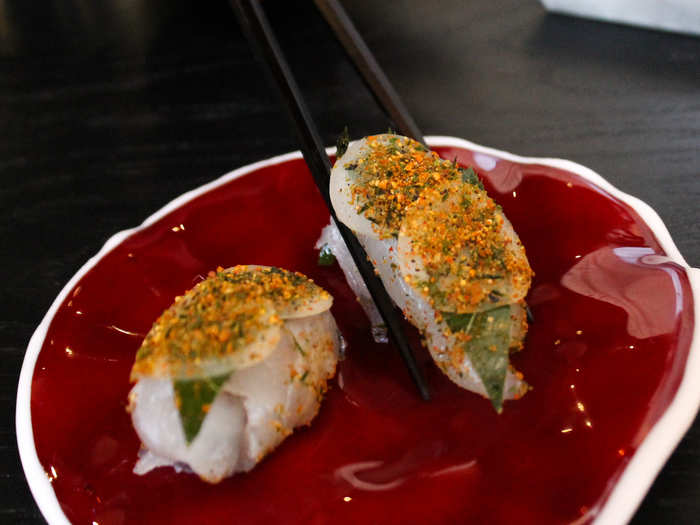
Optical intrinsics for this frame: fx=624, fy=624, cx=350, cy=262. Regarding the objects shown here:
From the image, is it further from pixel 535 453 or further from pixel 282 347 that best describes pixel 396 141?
pixel 535 453

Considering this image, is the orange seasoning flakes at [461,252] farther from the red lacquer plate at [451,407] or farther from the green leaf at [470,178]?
the red lacquer plate at [451,407]

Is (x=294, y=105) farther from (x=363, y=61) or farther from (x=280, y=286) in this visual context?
(x=280, y=286)

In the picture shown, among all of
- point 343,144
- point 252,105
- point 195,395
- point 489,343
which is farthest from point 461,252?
point 252,105

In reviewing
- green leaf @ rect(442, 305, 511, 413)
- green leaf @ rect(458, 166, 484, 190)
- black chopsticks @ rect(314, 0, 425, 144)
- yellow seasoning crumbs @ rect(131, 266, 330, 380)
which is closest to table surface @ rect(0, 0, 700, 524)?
black chopsticks @ rect(314, 0, 425, 144)

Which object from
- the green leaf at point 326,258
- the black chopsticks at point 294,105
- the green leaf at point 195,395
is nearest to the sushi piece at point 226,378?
the green leaf at point 195,395

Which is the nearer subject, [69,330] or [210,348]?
[210,348]

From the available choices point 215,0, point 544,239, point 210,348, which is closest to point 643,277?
point 544,239
